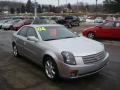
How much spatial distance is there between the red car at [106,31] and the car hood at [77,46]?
28.1 ft

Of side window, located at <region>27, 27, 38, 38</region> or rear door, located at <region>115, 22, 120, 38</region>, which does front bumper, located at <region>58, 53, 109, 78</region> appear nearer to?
side window, located at <region>27, 27, 38, 38</region>

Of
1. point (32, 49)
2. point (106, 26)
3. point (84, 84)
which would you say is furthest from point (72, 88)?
point (106, 26)

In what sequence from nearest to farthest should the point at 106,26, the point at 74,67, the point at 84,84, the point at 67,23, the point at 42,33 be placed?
the point at 74,67 → the point at 84,84 → the point at 42,33 → the point at 106,26 → the point at 67,23

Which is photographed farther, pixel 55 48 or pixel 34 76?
pixel 34 76

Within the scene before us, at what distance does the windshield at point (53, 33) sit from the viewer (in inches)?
271

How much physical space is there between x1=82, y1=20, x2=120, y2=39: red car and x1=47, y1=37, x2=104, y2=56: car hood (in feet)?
28.1

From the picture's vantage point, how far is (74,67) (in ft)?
17.6

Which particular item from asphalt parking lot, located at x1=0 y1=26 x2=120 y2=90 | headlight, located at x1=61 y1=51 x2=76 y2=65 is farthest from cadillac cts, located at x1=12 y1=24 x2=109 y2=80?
asphalt parking lot, located at x1=0 y1=26 x2=120 y2=90

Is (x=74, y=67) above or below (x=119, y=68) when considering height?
above

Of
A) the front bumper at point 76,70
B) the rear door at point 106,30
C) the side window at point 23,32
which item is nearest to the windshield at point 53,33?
the side window at point 23,32

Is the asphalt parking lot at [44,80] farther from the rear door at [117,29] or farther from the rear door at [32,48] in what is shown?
the rear door at [117,29]

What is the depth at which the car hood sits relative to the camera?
5.62 meters

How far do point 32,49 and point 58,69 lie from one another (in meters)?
1.72

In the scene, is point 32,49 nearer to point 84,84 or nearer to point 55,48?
point 55,48
